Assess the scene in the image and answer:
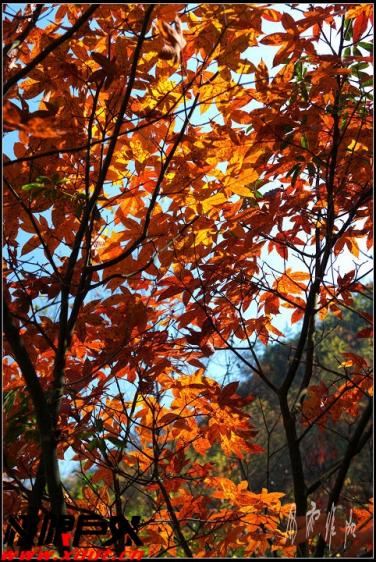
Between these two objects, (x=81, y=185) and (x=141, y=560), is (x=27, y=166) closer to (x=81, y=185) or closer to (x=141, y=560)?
(x=81, y=185)

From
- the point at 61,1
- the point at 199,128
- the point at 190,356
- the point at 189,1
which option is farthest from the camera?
the point at 190,356

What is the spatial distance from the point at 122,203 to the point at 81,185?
0.14 m

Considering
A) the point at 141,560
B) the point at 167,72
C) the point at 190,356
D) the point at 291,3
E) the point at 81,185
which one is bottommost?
the point at 141,560

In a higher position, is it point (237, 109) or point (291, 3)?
point (291, 3)

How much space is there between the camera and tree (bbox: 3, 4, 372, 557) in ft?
4.45

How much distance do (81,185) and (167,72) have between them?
0.41 meters

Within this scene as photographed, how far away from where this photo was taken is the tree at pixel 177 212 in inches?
53.4

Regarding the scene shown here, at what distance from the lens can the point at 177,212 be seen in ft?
5.22

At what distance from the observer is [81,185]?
168 cm

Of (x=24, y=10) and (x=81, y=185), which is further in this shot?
(x=81, y=185)

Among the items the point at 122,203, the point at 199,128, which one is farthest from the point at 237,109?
the point at 122,203

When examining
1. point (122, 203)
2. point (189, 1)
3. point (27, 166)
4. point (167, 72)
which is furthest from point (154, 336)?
point (189, 1)

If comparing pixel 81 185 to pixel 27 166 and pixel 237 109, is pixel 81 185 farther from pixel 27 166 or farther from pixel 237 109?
pixel 237 109

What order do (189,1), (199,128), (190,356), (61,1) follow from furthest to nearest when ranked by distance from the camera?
(190,356)
(199,128)
(61,1)
(189,1)
